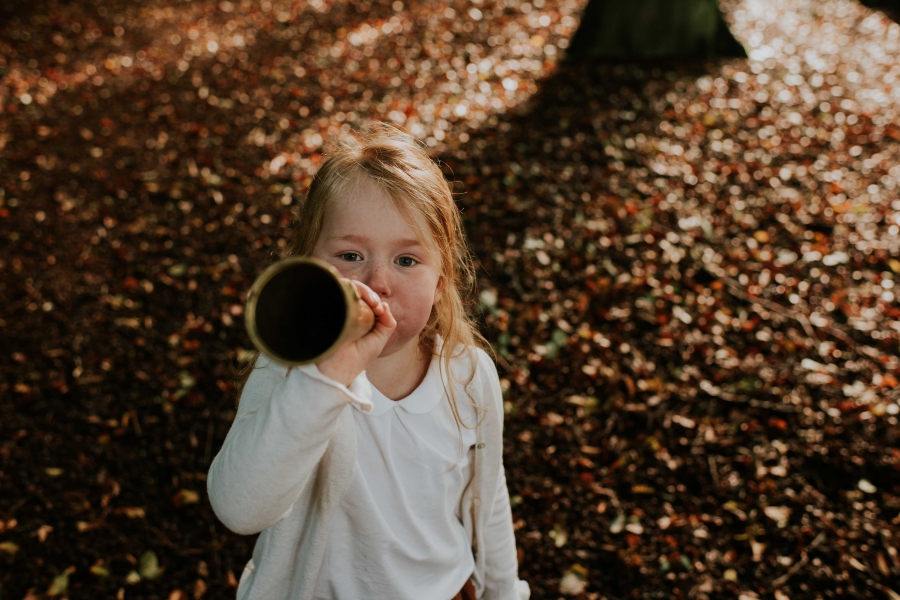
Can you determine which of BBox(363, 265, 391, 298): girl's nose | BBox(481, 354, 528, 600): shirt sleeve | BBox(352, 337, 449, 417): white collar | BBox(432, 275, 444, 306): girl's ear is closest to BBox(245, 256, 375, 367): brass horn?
BBox(363, 265, 391, 298): girl's nose

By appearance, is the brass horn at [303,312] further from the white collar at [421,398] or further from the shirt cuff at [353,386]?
the white collar at [421,398]

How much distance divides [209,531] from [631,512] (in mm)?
2257

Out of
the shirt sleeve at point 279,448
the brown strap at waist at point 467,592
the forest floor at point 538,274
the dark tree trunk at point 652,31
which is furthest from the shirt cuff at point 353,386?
the dark tree trunk at point 652,31

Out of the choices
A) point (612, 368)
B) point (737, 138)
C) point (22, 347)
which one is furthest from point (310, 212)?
point (737, 138)

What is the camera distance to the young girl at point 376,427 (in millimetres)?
1489

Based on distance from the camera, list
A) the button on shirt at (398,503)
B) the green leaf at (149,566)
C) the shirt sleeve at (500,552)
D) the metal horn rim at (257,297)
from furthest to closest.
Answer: the green leaf at (149,566), the shirt sleeve at (500,552), the button on shirt at (398,503), the metal horn rim at (257,297)

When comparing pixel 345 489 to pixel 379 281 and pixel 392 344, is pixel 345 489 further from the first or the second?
pixel 379 281

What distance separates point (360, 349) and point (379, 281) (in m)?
0.26

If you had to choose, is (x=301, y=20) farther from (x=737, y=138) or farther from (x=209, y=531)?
(x=209, y=531)

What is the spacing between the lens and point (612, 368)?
432cm

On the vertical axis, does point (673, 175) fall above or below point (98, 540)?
above

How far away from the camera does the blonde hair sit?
188cm

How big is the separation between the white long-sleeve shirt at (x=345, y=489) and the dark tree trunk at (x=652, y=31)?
6.31 meters

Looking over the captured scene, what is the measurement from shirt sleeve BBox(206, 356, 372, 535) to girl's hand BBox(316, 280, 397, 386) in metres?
0.03
